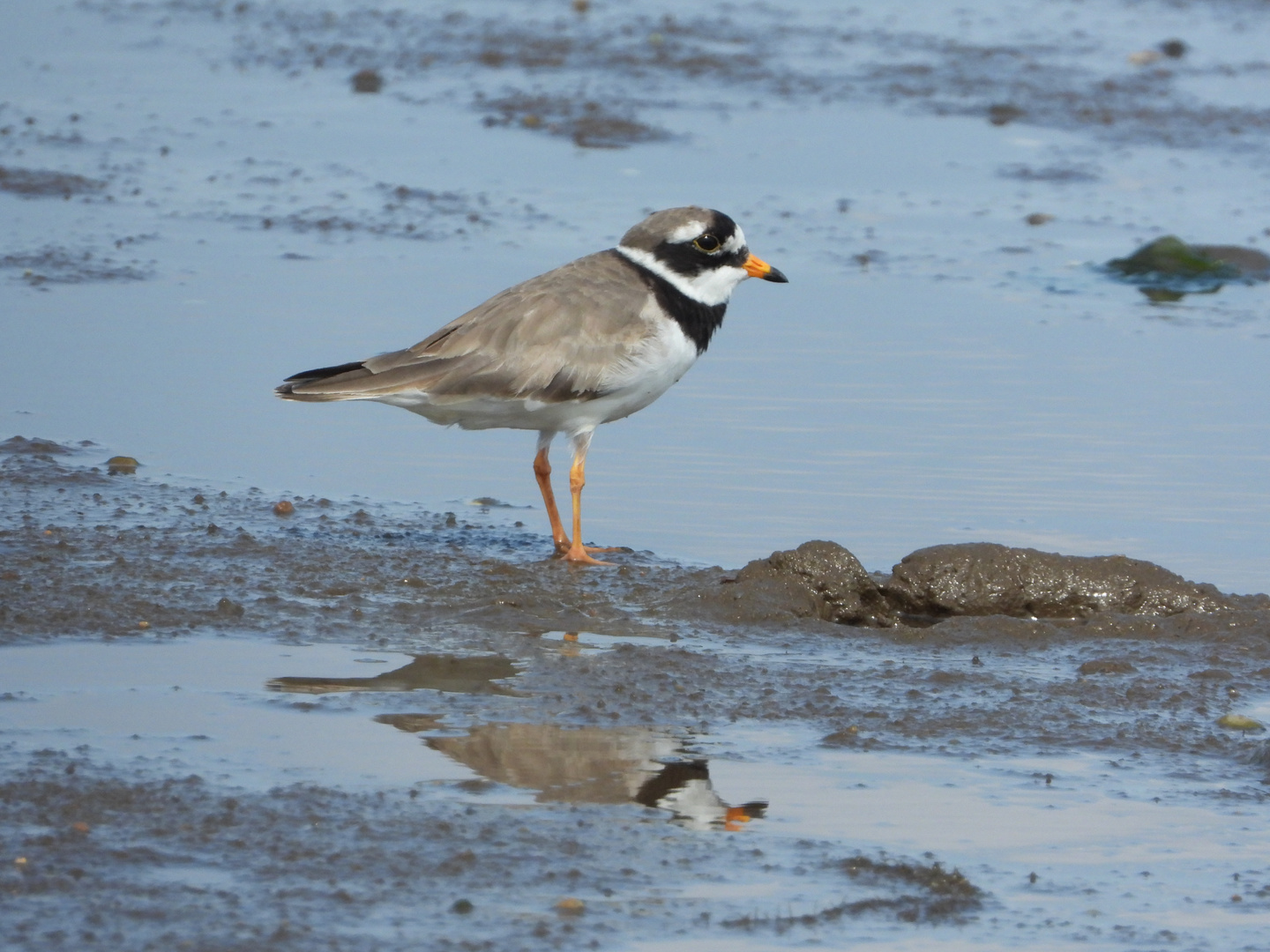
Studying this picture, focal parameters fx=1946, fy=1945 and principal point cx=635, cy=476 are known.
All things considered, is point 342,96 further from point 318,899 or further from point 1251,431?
point 318,899

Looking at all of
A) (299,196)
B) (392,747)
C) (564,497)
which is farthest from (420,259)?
(392,747)

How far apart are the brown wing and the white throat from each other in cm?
28

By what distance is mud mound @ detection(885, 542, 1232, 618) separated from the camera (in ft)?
20.0

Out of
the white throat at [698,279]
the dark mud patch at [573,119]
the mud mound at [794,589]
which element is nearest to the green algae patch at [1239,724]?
the mud mound at [794,589]

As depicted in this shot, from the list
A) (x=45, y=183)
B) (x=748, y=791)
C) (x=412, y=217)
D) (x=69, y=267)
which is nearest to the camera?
(x=748, y=791)

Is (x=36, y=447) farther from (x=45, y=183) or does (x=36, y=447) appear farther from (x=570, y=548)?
(x=45, y=183)

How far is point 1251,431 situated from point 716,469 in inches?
88.2

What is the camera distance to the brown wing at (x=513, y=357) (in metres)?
6.76

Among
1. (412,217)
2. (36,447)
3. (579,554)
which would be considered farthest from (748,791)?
(412,217)

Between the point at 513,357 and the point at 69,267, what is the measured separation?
3.76m

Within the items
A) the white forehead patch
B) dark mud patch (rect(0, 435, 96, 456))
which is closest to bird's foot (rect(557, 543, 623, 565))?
the white forehead patch

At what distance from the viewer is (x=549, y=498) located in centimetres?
698

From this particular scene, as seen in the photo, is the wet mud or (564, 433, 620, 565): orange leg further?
(564, 433, 620, 565): orange leg

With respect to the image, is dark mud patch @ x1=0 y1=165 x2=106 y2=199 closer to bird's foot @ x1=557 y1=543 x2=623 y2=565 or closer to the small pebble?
the small pebble
